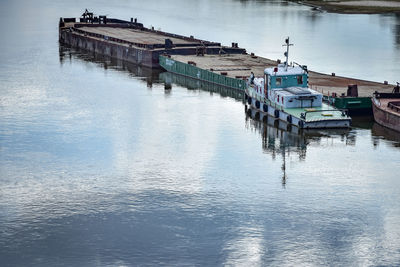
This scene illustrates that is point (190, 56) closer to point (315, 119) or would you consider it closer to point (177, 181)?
point (315, 119)

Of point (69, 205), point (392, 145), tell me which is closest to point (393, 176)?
point (392, 145)

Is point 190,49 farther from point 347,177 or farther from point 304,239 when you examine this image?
point 304,239

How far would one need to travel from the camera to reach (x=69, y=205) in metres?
47.8

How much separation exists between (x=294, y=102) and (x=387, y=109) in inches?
346

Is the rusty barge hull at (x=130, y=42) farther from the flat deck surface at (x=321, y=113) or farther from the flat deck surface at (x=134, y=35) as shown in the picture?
the flat deck surface at (x=321, y=113)

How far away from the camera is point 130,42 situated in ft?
371

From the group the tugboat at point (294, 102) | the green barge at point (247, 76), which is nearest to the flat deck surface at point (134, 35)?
the green barge at point (247, 76)

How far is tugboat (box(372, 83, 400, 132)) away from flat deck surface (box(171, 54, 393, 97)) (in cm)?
253

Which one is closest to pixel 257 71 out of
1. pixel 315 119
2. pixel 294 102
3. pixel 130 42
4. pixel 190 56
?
pixel 190 56

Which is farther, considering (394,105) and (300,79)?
(300,79)

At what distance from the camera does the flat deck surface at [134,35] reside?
117225 mm

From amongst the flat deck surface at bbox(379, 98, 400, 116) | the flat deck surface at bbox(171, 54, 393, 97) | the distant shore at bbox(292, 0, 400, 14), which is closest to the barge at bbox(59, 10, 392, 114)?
the flat deck surface at bbox(171, 54, 393, 97)

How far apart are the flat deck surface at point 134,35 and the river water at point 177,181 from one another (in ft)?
70.8

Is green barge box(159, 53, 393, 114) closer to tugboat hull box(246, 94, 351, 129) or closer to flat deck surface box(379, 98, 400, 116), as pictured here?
flat deck surface box(379, 98, 400, 116)
